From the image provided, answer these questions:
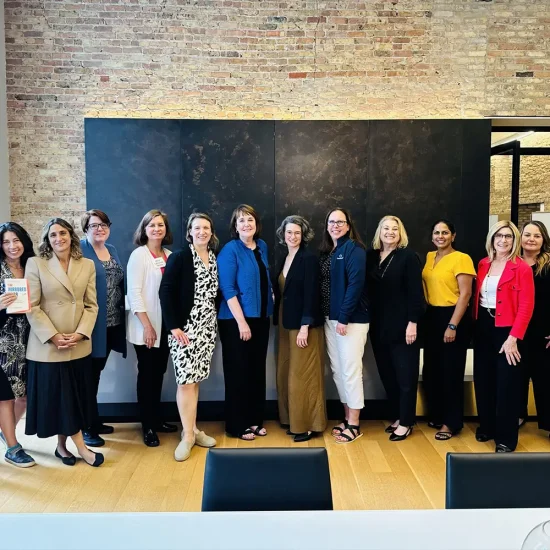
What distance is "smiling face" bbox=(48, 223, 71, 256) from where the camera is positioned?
3336mm

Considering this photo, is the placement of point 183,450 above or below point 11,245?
below

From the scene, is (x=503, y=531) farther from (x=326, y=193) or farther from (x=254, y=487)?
(x=326, y=193)

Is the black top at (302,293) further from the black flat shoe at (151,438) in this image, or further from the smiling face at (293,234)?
the black flat shoe at (151,438)

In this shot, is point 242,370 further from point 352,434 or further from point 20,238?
point 20,238

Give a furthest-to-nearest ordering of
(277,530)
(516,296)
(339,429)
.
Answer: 1. (339,429)
2. (516,296)
3. (277,530)

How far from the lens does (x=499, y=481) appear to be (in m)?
1.67

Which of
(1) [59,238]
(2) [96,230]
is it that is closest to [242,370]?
(2) [96,230]

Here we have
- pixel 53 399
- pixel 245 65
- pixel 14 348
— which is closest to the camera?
pixel 53 399

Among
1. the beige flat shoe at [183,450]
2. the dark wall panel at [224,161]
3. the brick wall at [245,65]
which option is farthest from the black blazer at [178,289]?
the brick wall at [245,65]

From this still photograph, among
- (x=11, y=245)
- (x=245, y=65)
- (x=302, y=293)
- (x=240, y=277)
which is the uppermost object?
(x=245, y=65)

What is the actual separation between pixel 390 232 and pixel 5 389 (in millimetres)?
2912

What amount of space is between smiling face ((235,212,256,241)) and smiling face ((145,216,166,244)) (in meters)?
0.54

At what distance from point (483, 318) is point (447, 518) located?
2.58m

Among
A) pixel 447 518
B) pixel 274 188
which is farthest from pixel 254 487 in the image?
pixel 274 188
